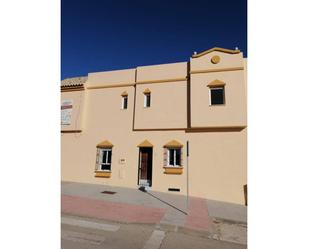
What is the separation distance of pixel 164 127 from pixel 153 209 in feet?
18.3

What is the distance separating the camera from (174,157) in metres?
12.9

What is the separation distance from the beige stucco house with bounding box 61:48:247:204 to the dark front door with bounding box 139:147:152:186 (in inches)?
2.4

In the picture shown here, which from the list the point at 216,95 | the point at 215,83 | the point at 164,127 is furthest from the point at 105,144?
the point at 215,83

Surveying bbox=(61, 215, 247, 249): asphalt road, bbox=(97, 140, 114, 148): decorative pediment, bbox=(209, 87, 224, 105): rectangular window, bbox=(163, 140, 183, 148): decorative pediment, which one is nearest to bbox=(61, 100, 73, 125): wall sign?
bbox=(97, 140, 114, 148): decorative pediment

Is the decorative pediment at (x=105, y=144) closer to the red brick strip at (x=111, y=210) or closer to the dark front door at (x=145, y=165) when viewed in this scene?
the dark front door at (x=145, y=165)

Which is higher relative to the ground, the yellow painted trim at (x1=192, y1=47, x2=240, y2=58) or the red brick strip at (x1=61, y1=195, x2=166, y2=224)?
the yellow painted trim at (x1=192, y1=47, x2=240, y2=58)

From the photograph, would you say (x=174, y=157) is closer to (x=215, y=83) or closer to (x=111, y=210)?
(x=215, y=83)

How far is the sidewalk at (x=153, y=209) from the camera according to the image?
727cm

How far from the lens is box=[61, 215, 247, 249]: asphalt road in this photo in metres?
5.21

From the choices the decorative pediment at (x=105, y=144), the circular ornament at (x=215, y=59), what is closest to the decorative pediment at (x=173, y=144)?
the decorative pediment at (x=105, y=144)

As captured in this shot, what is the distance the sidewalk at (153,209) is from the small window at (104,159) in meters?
2.67

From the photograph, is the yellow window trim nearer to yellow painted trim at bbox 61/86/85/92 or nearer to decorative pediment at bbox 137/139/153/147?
decorative pediment at bbox 137/139/153/147
